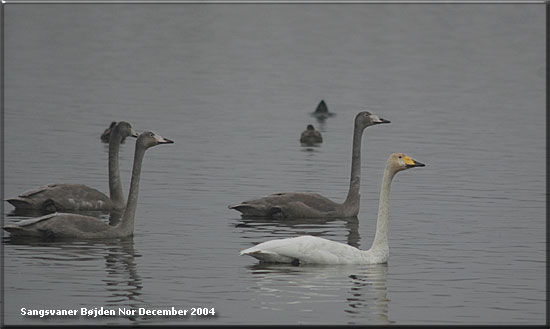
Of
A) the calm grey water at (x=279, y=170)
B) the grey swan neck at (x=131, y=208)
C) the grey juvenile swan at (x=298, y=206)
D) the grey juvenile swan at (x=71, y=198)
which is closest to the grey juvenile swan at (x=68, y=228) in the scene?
the grey swan neck at (x=131, y=208)

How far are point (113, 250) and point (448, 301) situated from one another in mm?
4151

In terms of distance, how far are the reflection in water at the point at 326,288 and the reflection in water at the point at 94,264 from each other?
121 centimetres

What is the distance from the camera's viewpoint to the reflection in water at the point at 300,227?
710 inches

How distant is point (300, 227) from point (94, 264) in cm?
381

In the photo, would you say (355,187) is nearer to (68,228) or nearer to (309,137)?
(68,228)

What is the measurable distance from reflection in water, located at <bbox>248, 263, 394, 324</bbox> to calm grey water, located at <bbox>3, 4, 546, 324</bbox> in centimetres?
4

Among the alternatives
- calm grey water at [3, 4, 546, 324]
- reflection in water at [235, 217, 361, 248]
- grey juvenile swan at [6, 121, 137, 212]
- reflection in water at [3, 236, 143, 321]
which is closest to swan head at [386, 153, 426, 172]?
calm grey water at [3, 4, 546, 324]

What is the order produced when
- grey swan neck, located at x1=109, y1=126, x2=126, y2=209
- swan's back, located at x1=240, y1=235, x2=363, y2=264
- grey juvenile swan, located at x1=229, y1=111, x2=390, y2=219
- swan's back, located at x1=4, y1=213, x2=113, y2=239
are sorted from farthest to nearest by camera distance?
1. grey swan neck, located at x1=109, y1=126, x2=126, y2=209
2. grey juvenile swan, located at x1=229, y1=111, x2=390, y2=219
3. swan's back, located at x1=4, y1=213, x2=113, y2=239
4. swan's back, located at x1=240, y1=235, x2=363, y2=264

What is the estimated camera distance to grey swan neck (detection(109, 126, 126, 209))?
65.0 feet

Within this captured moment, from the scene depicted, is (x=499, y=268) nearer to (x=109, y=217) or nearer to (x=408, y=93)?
(x=109, y=217)

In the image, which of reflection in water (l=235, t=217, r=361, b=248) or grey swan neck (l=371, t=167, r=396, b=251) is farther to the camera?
reflection in water (l=235, t=217, r=361, b=248)

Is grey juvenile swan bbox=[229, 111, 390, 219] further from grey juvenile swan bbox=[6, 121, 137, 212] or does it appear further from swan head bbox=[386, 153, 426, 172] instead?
swan head bbox=[386, 153, 426, 172]

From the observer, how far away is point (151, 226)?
18.5 m

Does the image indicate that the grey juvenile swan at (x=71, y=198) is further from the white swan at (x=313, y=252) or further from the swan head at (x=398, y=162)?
the swan head at (x=398, y=162)
